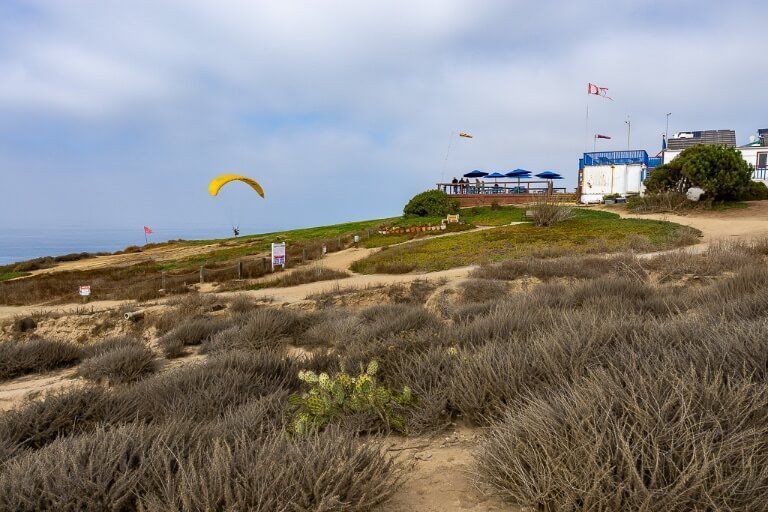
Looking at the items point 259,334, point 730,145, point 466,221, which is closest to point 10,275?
point 466,221

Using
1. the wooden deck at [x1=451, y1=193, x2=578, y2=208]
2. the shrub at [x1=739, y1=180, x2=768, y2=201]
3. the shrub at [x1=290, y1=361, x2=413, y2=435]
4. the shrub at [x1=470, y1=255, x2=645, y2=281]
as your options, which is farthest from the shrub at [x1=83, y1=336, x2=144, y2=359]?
the wooden deck at [x1=451, y1=193, x2=578, y2=208]

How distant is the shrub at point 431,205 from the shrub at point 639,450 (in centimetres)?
3108

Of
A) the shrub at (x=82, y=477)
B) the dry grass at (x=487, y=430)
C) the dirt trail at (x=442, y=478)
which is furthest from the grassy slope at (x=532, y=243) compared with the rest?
the shrub at (x=82, y=477)

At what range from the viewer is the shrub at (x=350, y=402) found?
2.98 metres

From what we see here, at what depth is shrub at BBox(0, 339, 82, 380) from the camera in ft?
22.6

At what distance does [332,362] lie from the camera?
15.8ft

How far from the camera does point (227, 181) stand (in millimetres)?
24469

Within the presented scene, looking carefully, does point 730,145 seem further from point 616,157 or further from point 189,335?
point 189,335

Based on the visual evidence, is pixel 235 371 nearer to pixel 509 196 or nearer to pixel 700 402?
pixel 700 402

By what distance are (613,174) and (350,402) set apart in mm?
38232

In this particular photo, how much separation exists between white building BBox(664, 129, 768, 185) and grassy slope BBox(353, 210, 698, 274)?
12187mm

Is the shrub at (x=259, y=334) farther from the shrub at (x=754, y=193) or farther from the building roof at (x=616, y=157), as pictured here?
the building roof at (x=616, y=157)

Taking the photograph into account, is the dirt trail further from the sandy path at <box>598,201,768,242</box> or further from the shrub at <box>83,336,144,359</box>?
the sandy path at <box>598,201,768,242</box>

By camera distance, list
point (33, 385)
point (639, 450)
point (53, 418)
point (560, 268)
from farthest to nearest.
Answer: point (560, 268) → point (33, 385) → point (53, 418) → point (639, 450)
